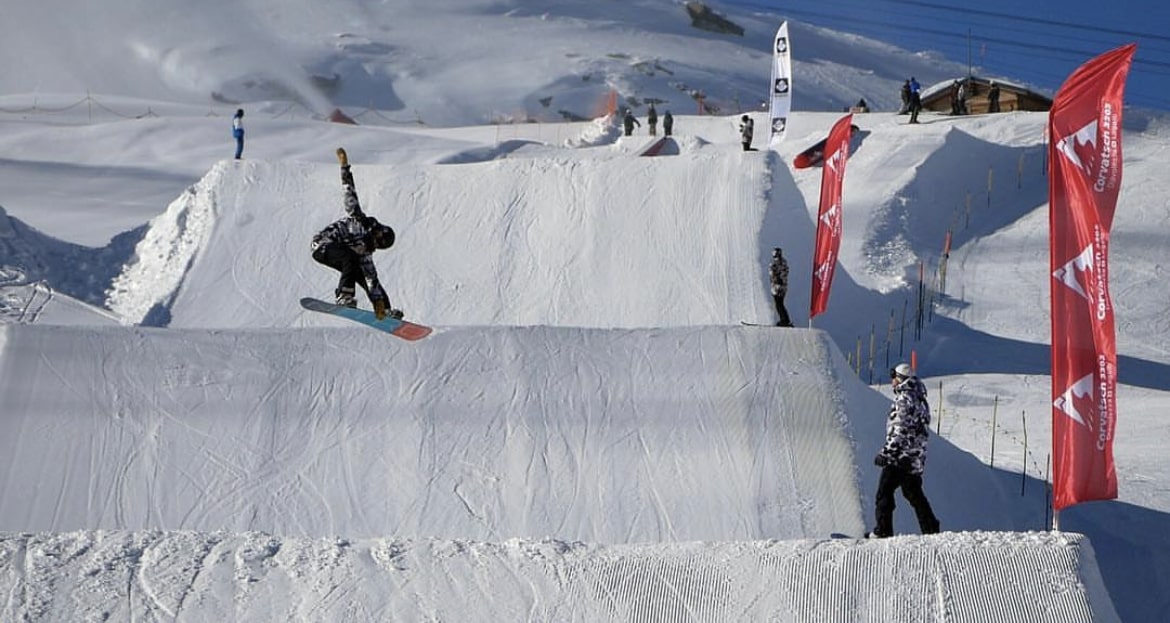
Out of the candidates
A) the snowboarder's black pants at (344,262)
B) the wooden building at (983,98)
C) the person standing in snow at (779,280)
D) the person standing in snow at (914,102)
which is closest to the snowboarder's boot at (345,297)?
the snowboarder's black pants at (344,262)

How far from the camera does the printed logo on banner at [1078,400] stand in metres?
8.00

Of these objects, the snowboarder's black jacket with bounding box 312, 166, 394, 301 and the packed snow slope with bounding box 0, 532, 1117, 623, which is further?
the snowboarder's black jacket with bounding box 312, 166, 394, 301

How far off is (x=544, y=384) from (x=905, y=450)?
10.8 ft

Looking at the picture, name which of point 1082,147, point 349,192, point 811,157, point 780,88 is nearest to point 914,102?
point 811,157

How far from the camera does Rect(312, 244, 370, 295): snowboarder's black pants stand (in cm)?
1186

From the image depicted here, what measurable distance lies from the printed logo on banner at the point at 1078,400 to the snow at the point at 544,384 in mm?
1281

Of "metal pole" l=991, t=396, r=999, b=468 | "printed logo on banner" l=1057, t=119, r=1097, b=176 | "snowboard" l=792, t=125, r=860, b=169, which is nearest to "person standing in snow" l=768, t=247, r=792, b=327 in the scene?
"metal pole" l=991, t=396, r=999, b=468

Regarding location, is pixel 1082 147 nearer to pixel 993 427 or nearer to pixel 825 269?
pixel 825 269

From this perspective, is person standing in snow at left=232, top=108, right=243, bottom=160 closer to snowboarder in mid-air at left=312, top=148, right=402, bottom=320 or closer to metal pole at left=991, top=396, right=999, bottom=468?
snowboarder in mid-air at left=312, top=148, right=402, bottom=320

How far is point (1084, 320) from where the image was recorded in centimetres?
807

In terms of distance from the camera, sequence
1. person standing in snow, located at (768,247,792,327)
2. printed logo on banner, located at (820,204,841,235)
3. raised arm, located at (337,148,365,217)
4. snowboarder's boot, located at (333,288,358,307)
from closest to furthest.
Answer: raised arm, located at (337,148,365,217) → snowboarder's boot, located at (333,288,358,307) → printed logo on banner, located at (820,204,841,235) → person standing in snow, located at (768,247,792,327)

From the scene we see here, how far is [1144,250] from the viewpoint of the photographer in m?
22.5

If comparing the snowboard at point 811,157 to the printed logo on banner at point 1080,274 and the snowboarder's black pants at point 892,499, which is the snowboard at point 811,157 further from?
the printed logo on banner at point 1080,274

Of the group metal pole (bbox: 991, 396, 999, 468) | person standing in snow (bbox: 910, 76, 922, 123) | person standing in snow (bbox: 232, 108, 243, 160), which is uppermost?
person standing in snow (bbox: 232, 108, 243, 160)
